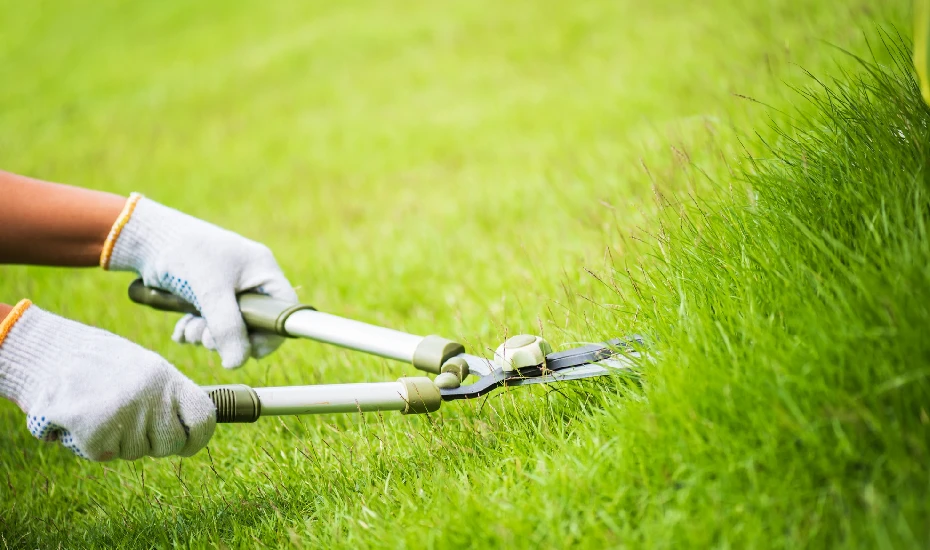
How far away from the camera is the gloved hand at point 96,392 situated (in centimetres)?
186

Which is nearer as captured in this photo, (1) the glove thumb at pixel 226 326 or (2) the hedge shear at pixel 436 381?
(2) the hedge shear at pixel 436 381

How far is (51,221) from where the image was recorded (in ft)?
8.00

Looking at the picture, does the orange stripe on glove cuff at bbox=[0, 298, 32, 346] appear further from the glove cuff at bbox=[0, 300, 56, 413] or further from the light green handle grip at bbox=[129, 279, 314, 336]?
the light green handle grip at bbox=[129, 279, 314, 336]

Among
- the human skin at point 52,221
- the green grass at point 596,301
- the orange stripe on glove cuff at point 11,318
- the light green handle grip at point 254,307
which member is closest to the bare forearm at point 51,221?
the human skin at point 52,221

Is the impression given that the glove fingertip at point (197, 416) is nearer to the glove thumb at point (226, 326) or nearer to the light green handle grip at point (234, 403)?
the light green handle grip at point (234, 403)

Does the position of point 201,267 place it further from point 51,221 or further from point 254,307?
point 51,221

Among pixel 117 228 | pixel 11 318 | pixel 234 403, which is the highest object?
pixel 117 228

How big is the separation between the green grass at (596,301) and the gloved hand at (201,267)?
404 millimetres

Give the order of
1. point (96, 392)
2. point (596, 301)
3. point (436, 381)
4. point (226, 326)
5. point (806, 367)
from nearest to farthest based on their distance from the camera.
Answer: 1. point (806, 367)
2. point (96, 392)
3. point (436, 381)
4. point (226, 326)
5. point (596, 301)

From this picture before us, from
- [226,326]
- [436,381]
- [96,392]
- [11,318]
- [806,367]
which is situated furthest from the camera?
[226,326]

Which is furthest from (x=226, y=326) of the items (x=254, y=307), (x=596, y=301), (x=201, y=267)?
(x=596, y=301)

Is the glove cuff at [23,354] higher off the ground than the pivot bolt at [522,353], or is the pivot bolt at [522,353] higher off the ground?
the glove cuff at [23,354]

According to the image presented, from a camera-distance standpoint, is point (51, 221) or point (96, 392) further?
point (51, 221)

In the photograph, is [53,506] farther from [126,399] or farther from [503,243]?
[503,243]
